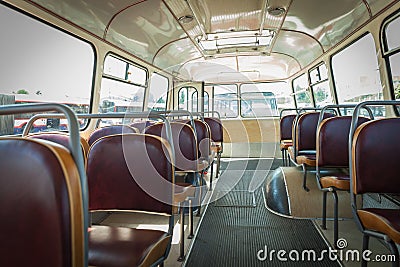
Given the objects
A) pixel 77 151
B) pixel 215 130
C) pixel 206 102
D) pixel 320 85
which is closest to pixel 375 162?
pixel 77 151

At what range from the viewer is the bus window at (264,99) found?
24.3 feet

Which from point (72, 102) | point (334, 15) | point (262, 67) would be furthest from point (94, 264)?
point (262, 67)

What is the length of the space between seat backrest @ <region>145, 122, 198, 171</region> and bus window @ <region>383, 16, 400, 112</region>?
2172mm

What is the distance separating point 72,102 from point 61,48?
1.95ft

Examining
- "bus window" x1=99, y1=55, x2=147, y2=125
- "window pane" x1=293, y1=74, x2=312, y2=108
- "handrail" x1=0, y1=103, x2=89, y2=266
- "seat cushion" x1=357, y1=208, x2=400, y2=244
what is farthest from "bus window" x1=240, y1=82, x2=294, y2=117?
"handrail" x1=0, y1=103, x2=89, y2=266

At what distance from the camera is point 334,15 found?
3.33m

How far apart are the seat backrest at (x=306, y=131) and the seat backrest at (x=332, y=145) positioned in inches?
35.6

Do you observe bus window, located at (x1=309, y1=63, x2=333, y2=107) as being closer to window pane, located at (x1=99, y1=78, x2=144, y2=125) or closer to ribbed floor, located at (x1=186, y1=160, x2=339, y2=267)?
ribbed floor, located at (x1=186, y1=160, x2=339, y2=267)

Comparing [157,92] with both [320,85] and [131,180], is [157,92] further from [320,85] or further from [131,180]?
[131,180]

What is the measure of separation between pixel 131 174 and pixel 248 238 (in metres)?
1.34

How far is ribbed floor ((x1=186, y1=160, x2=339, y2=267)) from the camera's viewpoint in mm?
1921

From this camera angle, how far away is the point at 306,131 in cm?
344

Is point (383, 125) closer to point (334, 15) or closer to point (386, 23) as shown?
point (386, 23)

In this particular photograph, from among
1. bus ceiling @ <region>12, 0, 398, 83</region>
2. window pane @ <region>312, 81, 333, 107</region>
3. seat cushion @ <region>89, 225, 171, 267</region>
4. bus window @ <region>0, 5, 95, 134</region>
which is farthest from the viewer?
window pane @ <region>312, 81, 333, 107</region>
